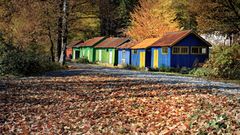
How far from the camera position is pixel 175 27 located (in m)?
46.2

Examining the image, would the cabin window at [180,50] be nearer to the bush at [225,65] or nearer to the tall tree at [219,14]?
the tall tree at [219,14]

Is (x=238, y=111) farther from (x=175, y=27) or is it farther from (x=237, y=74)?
(x=175, y=27)

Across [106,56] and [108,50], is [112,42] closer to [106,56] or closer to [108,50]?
[108,50]

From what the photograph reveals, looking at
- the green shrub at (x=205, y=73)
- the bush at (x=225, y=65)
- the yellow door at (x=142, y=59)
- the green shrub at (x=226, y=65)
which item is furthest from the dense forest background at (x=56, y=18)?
the green shrub at (x=205, y=73)

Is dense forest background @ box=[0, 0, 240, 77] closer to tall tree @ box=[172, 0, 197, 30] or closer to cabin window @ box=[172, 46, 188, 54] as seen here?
cabin window @ box=[172, 46, 188, 54]

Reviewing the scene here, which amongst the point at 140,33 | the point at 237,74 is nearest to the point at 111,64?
the point at 140,33

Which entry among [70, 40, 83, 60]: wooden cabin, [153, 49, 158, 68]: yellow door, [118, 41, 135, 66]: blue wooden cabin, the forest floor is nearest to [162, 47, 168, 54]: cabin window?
[153, 49, 158, 68]: yellow door

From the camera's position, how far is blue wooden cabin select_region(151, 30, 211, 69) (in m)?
33.0

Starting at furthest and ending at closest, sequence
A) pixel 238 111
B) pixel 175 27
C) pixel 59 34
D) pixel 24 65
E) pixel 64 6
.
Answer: pixel 175 27, pixel 59 34, pixel 64 6, pixel 24 65, pixel 238 111

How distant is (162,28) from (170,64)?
47.6 ft

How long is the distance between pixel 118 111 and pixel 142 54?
28.1 m

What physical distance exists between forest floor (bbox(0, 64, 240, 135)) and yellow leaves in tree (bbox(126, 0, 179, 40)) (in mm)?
31994

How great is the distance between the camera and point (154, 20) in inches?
1842

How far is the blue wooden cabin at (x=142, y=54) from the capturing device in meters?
37.3
